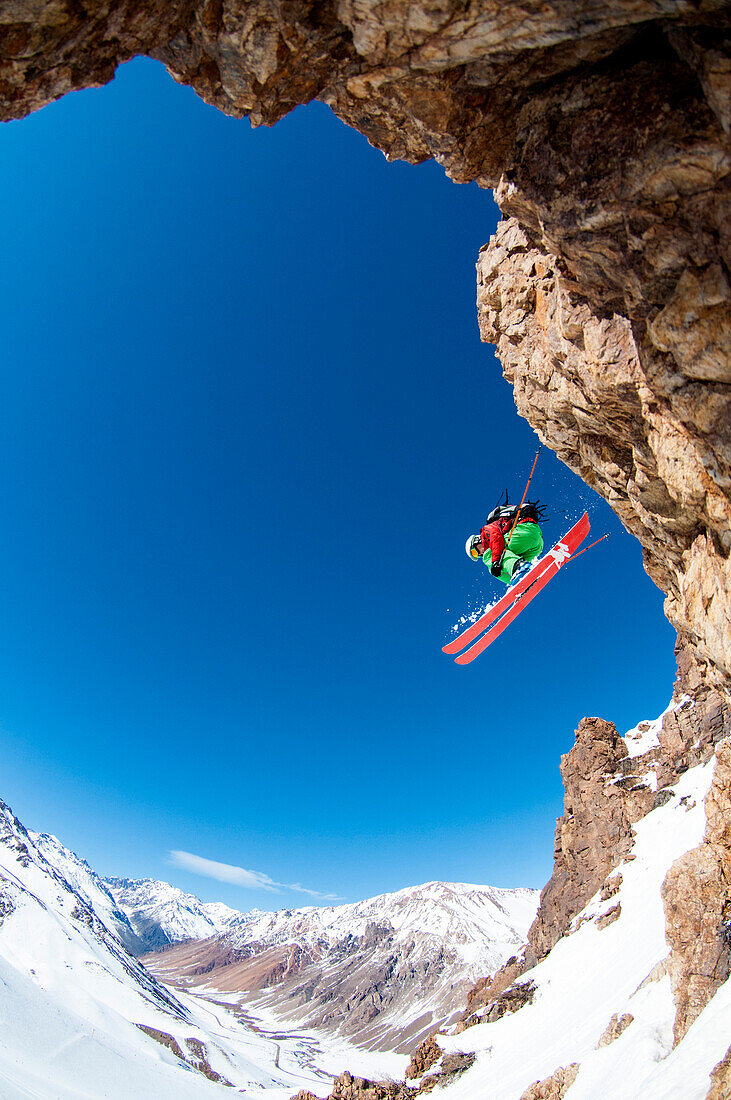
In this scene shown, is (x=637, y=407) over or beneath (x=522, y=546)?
beneath

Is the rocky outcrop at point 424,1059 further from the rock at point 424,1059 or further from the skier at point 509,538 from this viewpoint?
the skier at point 509,538

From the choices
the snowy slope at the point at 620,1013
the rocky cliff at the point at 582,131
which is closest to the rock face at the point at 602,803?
the snowy slope at the point at 620,1013

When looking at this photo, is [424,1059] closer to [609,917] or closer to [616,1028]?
[609,917]

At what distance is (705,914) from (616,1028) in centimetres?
735

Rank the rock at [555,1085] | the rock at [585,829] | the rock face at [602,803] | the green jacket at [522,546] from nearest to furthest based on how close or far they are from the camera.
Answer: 1. the green jacket at [522,546]
2. the rock at [555,1085]
3. the rock face at [602,803]
4. the rock at [585,829]

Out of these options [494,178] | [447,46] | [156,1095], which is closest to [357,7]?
[447,46]

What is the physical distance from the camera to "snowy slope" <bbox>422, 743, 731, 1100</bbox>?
13.2 metres

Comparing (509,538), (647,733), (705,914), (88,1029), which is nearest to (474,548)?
(509,538)

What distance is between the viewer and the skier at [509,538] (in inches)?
495

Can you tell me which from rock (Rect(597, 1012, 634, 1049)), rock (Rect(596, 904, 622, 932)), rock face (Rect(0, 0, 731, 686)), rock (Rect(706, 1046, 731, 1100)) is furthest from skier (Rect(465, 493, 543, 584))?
rock (Rect(596, 904, 622, 932))

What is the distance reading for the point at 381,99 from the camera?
645 centimetres

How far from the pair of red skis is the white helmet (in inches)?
94.5

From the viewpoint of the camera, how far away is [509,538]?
1266cm

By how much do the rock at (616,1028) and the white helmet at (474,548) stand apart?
1985 centimetres
